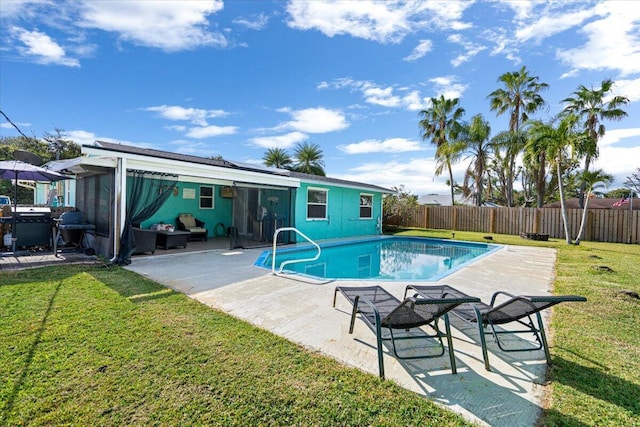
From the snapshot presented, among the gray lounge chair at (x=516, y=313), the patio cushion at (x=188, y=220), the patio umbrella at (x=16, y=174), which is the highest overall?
the patio umbrella at (x=16, y=174)

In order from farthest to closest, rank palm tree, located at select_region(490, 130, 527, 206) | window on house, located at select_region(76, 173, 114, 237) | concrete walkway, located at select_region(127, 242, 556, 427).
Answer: palm tree, located at select_region(490, 130, 527, 206) < window on house, located at select_region(76, 173, 114, 237) < concrete walkway, located at select_region(127, 242, 556, 427)

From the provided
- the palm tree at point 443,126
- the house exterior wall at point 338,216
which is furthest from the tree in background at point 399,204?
the palm tree at point 443,126

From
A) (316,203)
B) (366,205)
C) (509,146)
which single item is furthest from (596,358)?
(509,146)

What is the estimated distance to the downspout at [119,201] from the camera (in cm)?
730

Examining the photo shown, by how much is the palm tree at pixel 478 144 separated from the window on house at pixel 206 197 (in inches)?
663

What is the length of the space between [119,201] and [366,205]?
11.6 meters

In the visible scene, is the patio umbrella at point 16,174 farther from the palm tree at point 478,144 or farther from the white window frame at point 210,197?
the palm tree at point 478,144

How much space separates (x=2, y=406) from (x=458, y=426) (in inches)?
122

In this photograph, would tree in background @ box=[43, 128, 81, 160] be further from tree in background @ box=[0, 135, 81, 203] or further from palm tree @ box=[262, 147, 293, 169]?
palm tree @ box=[262, 147, 293, 169]

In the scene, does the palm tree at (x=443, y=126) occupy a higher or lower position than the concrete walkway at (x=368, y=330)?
higher

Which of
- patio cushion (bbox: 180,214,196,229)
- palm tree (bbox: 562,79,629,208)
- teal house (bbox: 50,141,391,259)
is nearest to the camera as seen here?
teal house (bbox: 50,141,391,259)

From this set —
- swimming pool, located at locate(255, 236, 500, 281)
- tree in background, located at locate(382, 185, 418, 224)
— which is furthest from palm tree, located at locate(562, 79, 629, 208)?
swimming pool, located at locate(255, 236, 500, 281)

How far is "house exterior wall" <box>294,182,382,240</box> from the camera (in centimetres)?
1247

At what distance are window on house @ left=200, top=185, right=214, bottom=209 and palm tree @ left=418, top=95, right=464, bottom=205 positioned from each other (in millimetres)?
16047
